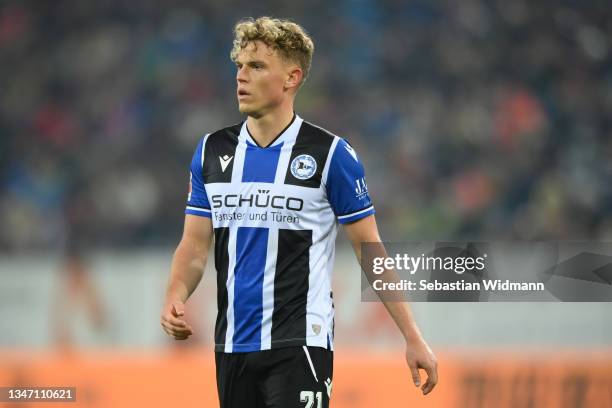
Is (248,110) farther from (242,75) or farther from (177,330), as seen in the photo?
(177,330)

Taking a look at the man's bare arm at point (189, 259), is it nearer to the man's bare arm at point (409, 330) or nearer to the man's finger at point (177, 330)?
the man's finger at point (177, 330)

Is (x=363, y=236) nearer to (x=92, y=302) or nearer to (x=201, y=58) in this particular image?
(x=92, y=302)

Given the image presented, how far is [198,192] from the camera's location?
3.93 meters

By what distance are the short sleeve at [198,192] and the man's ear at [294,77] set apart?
389 mm

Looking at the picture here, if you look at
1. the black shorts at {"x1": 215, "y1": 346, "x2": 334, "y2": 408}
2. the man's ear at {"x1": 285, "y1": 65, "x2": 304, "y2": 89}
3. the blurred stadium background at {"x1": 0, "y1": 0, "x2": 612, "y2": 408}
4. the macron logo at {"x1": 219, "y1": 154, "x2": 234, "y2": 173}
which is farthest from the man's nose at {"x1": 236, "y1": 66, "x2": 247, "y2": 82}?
the blurred stadium background at {"x1": 0, "y1": 0, "x2": 612, "y2": 408}

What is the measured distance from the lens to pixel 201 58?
12.9m

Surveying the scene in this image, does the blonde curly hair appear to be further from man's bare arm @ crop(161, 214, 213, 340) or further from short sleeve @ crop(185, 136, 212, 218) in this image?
man's bare arm @ crop(161, 214, 213, 340)

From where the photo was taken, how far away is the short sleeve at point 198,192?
3.91 metres

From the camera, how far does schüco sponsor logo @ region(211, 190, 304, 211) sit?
147 inches

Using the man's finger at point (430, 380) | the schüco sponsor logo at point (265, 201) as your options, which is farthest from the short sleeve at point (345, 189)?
the man's finger at point (430, 380)

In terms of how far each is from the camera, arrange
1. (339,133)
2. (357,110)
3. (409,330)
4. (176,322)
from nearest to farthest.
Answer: (176,322) < (409,330) < (339,133) < (357,110)

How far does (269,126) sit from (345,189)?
0.37m

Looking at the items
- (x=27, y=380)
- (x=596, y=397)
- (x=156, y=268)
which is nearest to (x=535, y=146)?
(x=156, y=268)

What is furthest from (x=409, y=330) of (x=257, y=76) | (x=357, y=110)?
(x=357, y=110)
